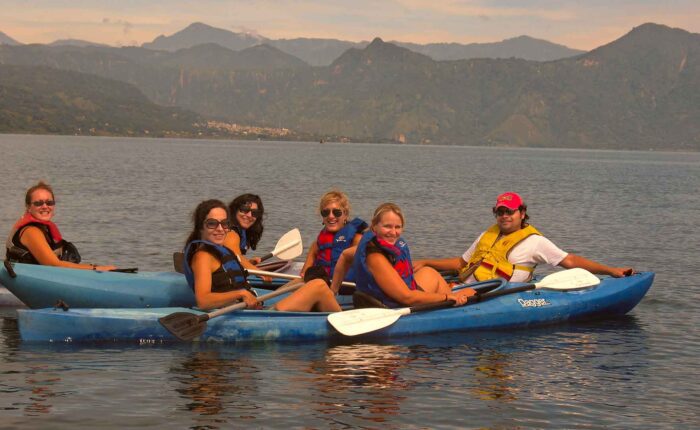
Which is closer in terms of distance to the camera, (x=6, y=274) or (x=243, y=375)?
(x=243, y=375)

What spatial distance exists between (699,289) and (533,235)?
807 cm

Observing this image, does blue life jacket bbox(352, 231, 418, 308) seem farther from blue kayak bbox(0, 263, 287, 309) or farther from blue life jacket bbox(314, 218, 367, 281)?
blue kayak bbox(0, 263, 287, 309)

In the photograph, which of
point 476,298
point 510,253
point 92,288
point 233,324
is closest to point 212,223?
point 233,324

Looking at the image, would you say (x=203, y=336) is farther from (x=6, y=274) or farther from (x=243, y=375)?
(x=6, y=274)

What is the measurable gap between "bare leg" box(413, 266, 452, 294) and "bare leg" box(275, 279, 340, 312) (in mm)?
1287

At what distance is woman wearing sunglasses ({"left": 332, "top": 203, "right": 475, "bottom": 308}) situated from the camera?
11367 mm

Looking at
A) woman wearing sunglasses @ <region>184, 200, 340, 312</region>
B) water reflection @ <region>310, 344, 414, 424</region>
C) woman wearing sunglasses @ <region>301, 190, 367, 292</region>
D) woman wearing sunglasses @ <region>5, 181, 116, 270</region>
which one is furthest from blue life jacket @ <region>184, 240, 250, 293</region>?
woman wearing sunglasses @ <region>5, 181, 116, 270</region>

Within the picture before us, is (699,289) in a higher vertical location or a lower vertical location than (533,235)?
lower

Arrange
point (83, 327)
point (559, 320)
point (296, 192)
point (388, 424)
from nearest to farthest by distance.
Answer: point (388, 424)
point (83, 327)
point (559, 320)
point (296, 192)

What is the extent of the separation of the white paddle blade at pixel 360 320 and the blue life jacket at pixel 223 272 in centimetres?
133

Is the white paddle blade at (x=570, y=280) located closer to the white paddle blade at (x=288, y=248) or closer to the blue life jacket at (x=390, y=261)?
the blue life jacket at (x=390, y=261)

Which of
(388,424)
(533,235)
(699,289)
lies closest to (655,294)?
(699,289)

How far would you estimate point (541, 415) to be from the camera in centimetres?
998

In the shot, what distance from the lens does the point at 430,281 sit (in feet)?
43.4
